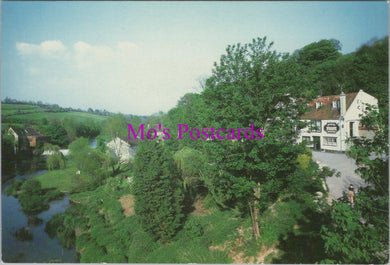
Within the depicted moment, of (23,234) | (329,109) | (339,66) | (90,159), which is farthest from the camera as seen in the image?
(90,159)

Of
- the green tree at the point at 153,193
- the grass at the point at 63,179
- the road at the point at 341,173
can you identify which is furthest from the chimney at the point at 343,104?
the grass at the point at 63,179

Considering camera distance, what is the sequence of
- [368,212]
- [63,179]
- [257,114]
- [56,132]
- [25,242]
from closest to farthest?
[368,212] < [257,114] < [25,242] < [56,132] < [63,179]

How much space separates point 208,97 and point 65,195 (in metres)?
6.17

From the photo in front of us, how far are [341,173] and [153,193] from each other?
521 centimetres

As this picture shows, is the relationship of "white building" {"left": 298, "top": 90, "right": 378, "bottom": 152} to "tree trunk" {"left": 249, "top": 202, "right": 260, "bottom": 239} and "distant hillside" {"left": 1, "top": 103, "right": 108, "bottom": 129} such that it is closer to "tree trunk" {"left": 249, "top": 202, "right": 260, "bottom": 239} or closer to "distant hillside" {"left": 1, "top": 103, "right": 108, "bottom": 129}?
"tree trunk" {"left": 249, "top": 202, "right": 260, "bottom": 239}

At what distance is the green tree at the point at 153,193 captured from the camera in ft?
14.3

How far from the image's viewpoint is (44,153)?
5094mm

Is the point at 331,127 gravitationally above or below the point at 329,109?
below

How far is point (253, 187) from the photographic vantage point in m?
3.52

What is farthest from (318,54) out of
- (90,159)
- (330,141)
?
(90,159)

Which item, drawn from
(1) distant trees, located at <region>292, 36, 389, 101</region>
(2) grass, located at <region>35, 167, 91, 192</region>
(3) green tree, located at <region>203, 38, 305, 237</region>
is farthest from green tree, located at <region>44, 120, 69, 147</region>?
(1) distant trees, located at <region>292, 36, 389, 101</region>

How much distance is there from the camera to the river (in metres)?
3.89

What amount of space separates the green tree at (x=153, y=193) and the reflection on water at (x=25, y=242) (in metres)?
2.31

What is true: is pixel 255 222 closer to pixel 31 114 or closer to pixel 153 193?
pixel 153 193
